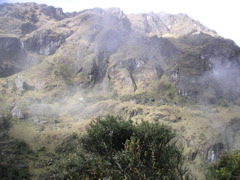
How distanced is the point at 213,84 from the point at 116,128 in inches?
5529

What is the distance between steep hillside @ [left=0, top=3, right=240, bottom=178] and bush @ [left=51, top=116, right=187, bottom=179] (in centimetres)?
5798

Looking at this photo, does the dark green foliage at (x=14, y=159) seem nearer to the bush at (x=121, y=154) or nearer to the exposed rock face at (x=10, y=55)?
the bush at (x=121, y=154)

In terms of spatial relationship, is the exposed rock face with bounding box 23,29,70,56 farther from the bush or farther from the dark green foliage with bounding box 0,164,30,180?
the bush

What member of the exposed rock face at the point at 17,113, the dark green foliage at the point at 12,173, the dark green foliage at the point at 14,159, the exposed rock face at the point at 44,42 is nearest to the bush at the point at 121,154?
the dark green foliage at the point at 12,173

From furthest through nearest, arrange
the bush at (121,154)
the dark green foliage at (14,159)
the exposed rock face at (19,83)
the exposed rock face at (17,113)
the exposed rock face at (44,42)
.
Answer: the exposed rock face at (44,42), the exposed rock face at (19,83), the exposed rock face at (17,113), the dark green foliage at (14,159), the bush at (121,154)

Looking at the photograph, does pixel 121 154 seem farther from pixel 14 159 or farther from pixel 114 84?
pixel 114 84

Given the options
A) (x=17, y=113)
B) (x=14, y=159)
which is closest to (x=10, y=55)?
(x=17, y=113)

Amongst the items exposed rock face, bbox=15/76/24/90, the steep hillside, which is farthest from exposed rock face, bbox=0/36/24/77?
exposed rock face, bbox=15/76/24/90

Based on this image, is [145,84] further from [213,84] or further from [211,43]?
[211,43]

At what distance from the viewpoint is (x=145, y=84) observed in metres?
149

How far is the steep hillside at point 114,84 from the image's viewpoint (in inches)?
3575

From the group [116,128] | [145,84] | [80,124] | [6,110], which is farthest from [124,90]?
[116,128]

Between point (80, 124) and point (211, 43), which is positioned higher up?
point (211, 43)

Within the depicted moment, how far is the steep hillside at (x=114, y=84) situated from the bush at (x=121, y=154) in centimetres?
5798
